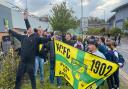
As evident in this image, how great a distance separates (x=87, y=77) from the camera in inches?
321

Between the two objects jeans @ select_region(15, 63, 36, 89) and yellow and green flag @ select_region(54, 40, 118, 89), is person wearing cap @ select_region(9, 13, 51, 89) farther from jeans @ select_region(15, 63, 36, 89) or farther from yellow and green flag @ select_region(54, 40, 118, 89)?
yellow and green flag @ select_region(54, 40, 118, 89)

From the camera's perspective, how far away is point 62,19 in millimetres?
54844

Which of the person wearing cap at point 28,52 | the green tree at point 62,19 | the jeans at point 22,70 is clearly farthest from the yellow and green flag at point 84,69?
the green tree at point 62,19

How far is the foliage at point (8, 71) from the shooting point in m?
11.2

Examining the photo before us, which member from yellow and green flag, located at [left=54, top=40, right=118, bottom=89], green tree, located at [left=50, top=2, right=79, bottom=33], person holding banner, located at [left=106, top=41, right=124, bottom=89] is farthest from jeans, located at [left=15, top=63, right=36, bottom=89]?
green tree, located at [left=50, top=2, right=79, bottom=33]

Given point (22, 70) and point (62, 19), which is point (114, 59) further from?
point (62, 19)

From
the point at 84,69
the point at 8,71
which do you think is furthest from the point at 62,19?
Answer: the point at 84,69

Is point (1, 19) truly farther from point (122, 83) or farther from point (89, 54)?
point (89, 54)

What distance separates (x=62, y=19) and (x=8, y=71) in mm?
43383

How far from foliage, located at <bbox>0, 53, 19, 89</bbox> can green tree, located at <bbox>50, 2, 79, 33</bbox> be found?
39.9 metres

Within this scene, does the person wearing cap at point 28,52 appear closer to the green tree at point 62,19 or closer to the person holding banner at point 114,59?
the person holding banner at point 114,59

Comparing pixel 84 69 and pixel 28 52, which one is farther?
pixel 28 52

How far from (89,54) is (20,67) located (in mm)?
3010

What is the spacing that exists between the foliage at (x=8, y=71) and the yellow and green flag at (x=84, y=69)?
2673 mm
